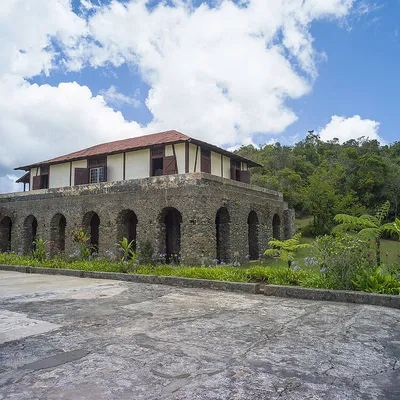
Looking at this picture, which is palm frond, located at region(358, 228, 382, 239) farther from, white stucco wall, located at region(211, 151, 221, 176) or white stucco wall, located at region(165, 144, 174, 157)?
white stucco wall, located at region(211, 151, 221, 176)

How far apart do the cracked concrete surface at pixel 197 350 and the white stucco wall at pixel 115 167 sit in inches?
554

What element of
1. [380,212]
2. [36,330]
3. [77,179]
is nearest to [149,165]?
[77,179]

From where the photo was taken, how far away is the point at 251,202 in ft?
59.0

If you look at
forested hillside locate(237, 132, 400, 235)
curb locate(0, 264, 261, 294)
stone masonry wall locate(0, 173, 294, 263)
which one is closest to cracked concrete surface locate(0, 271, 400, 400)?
curb locate(0, 264, 261, 294)

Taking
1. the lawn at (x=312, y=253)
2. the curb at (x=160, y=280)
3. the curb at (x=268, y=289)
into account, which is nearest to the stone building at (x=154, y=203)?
the lawn at (x=312, y=253)

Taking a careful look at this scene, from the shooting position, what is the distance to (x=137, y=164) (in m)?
19.7

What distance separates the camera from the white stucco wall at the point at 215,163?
2011 cm

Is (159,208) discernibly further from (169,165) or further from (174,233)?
(169,165)

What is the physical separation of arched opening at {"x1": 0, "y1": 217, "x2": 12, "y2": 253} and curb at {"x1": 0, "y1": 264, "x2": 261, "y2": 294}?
10607 mm

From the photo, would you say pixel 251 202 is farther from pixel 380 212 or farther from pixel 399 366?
pixel 399 366

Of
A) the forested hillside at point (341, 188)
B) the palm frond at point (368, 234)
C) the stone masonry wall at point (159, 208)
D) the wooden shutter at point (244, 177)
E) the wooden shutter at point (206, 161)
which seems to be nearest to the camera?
the palm frond at point (368, 234)

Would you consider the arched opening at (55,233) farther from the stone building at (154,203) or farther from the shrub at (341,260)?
the shrub at (341,260)

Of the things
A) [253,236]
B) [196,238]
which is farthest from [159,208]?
[253,236]

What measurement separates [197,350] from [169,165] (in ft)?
49.4
